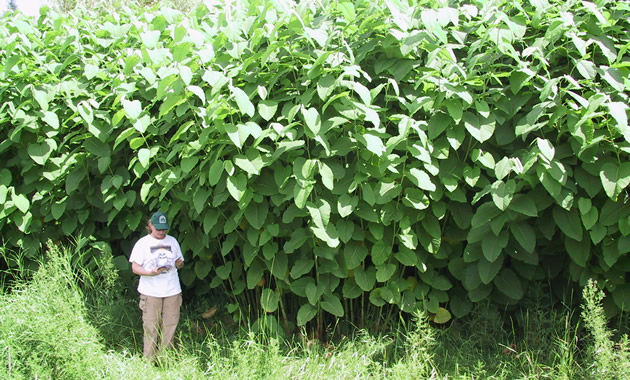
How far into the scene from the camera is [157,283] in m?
3.38

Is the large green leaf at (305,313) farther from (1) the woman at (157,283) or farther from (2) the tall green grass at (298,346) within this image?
(1) the woman at (157,283)

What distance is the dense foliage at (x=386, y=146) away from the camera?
2986 millimetres

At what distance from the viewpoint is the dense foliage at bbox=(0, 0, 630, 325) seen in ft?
9.80

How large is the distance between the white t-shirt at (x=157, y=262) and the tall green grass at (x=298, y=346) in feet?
0.99

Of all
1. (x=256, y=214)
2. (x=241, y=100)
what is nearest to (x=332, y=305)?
(x=256, y=214)

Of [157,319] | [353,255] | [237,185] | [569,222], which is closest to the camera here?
[569,222]

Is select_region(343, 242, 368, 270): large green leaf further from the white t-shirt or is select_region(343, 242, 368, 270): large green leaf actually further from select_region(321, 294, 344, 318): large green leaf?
the white t-shirt

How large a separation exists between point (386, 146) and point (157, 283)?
57.0 inches

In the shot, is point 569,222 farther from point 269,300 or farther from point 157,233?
point 157,233

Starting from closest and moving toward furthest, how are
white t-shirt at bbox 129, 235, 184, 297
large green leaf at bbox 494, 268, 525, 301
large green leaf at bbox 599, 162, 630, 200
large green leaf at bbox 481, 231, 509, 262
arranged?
large green leaf at bbox 599, 162, 630, 200 → large green leaf at bbox 481, 231, 509, 262 → large green leaf at bbox 494, 268, 525, 301 → white t-shirt at bbox 129, 235, 184, 297

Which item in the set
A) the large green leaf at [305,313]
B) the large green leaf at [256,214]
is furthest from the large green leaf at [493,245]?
the large green leaf at [256,214]

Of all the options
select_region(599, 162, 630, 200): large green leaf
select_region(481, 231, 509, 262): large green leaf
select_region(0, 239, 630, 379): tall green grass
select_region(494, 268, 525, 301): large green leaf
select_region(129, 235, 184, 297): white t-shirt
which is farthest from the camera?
select_region(129, 235, 184, 297): white t-shirt

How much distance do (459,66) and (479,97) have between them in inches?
7.3

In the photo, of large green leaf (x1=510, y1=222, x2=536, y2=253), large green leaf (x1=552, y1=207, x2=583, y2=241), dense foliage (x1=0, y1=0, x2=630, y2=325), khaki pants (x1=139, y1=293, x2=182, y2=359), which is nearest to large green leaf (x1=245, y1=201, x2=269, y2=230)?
dense foliage (x1=0, y1=0, x2=630, y2=325)
